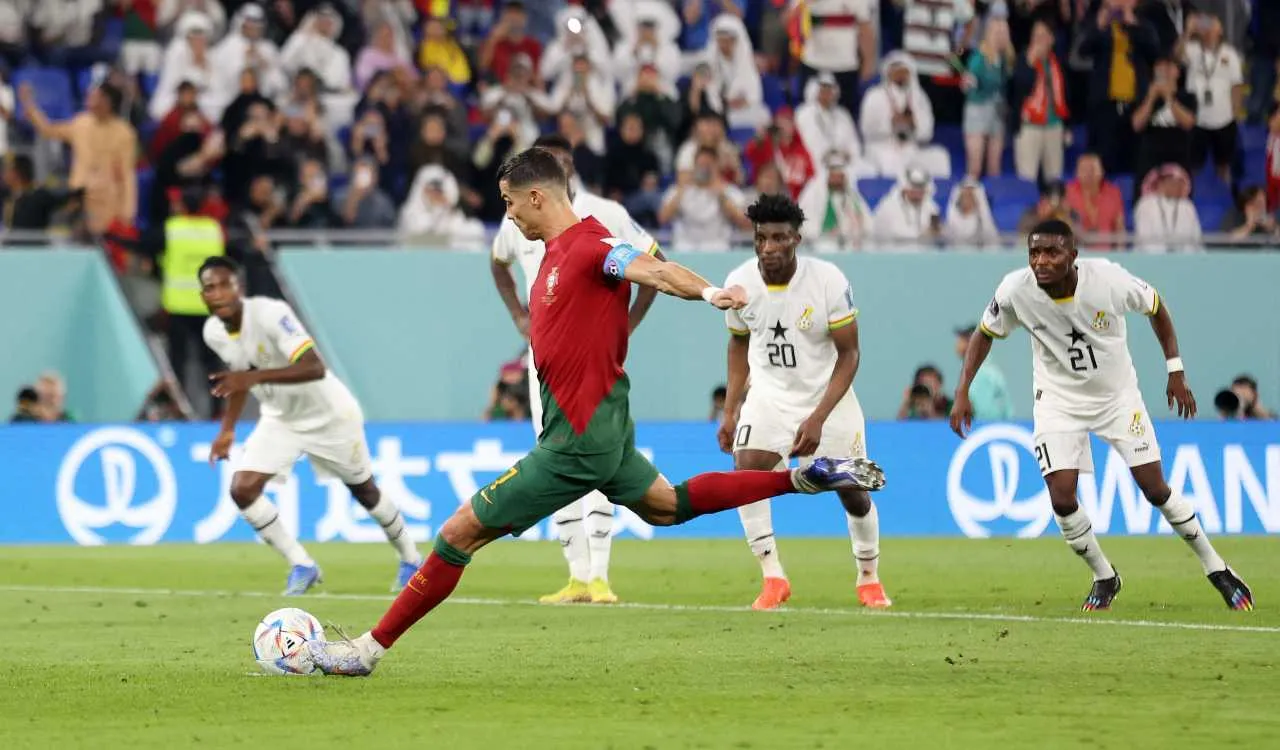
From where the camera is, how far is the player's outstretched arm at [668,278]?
25.5ft

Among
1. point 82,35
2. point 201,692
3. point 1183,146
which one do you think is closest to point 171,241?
point 82,35

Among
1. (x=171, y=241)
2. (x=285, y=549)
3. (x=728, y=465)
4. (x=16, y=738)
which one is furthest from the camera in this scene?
(x=171, y=241)

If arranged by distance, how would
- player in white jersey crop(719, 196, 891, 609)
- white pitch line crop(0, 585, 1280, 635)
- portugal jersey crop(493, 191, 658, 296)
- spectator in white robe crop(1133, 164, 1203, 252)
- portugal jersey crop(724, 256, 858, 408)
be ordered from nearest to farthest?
1. white pitch line crop(0, 585, 1280, 635)
2. player in white jersey crop(719, 196, 891, 609)
3. portugal jersey crop(724, 256, 858, 408)
4. portugal jersey crop(493, 191, 658, 296)
5. spectator in white robe crop(1133, 164, 1203, 252)

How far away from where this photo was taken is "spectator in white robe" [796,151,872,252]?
22.5 metres

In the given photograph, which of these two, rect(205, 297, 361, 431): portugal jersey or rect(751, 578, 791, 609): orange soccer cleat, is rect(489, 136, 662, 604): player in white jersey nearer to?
rect(751, 578, 791, 609): orange soccer cleat

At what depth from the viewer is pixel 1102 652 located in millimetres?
9758

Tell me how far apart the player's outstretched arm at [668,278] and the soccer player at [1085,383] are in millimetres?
4044

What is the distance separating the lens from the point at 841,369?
40.6 feet

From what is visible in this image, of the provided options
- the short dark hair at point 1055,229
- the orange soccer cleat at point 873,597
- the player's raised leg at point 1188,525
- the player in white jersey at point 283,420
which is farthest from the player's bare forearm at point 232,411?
the player's raised leg at point 1188,525


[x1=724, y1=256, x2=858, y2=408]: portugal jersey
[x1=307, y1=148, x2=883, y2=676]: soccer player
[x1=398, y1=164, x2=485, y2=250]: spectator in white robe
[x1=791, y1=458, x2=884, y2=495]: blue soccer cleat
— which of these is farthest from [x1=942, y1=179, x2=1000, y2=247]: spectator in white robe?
[x1=307, y1=148, x2=883, y2=676]: soccer player

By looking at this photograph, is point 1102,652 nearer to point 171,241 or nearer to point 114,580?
point 114,580

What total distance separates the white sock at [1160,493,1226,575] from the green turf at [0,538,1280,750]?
0.28m

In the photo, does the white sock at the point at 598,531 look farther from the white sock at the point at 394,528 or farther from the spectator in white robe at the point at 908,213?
the spectator in white robe at the point at 908,213

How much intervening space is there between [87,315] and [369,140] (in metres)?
3.51
